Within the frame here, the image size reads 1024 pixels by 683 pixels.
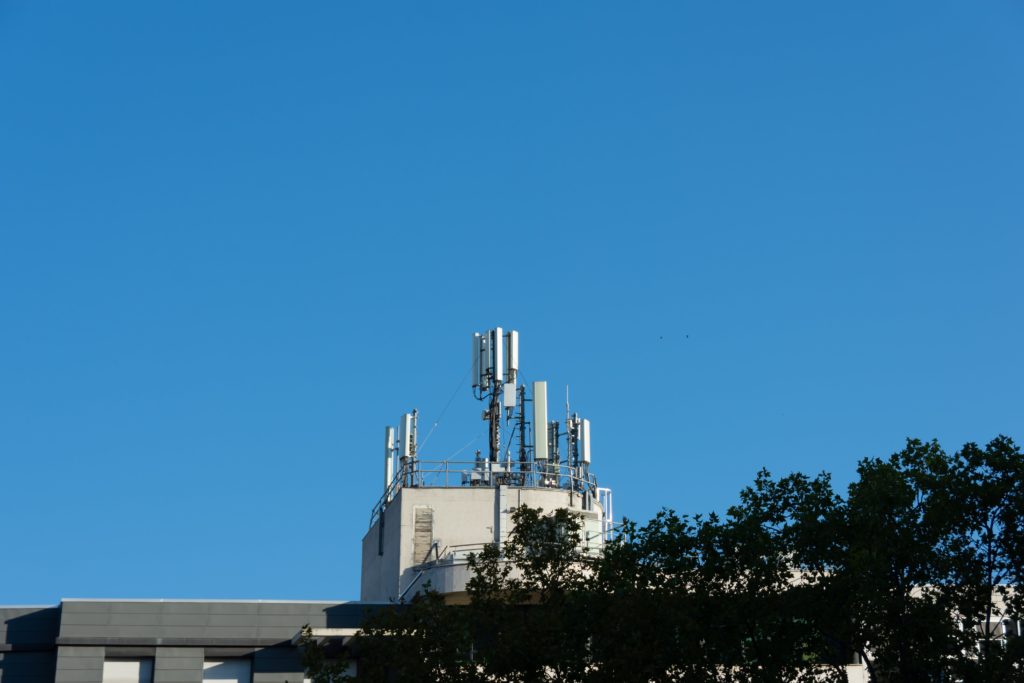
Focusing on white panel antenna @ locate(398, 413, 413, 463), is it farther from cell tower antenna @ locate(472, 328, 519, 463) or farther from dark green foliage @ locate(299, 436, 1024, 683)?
dark green foliage @ locate(299, 436, 1024, 683)

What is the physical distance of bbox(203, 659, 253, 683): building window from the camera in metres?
54.5

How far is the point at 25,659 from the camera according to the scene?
5434cm

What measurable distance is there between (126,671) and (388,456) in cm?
2021

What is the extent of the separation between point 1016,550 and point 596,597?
1167cm

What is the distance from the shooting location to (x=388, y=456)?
235ft

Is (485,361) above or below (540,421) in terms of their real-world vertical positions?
above

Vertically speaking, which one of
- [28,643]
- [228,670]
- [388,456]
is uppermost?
[388,456]

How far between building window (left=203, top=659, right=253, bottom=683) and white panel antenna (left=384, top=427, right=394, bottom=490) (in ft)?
53.5

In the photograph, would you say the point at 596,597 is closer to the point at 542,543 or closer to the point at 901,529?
the point at 542,543

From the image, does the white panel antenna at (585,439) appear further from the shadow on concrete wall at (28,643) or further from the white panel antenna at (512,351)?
the shadow on concrete wall at (28,643)

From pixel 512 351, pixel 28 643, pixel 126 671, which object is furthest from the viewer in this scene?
pixel 512 351

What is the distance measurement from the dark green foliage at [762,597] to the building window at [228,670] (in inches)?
582

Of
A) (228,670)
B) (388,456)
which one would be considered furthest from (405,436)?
(228,670)

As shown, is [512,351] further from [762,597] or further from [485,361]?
[762,597]
